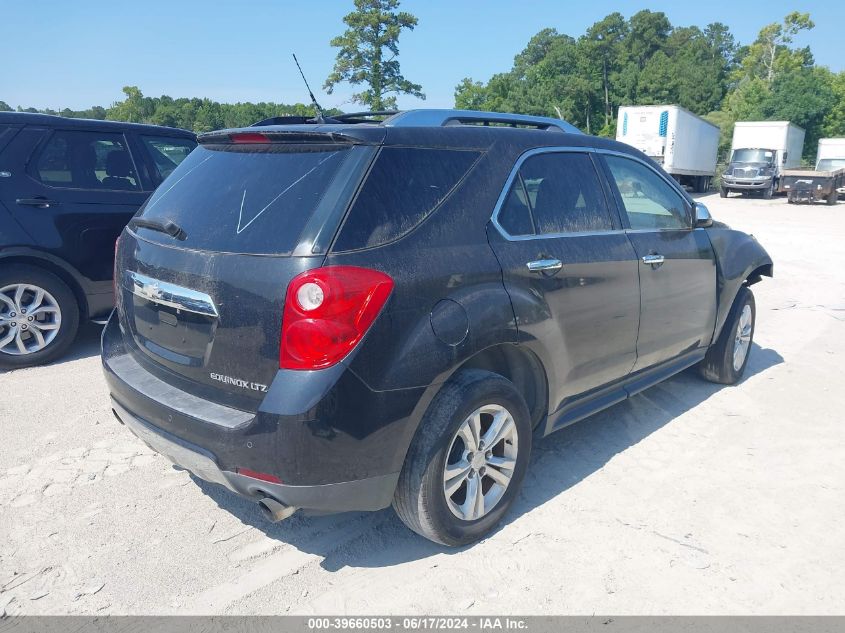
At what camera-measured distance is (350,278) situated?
7.80 feet

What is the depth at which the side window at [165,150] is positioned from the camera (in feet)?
19.6

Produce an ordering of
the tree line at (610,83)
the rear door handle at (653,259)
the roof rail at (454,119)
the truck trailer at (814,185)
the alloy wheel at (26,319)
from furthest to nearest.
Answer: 1. the tree line at (610,83)
2. the truck trailer at (814,185)
3. the alloy wheel at (26,319)
4. the rear door handle at (653,259)
5. the roof rail at (454,119)

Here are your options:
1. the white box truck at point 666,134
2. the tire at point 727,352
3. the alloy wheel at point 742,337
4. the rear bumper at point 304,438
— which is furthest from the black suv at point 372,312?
the white box truck at point 666,134

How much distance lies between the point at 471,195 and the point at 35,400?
3.49 meters

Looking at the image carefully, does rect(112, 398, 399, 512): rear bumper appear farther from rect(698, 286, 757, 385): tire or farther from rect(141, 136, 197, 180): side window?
rect(141, 136, 197, 180): side window

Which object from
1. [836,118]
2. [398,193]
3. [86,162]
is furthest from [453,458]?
[836,118]

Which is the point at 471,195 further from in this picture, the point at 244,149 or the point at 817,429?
the point at 817,429

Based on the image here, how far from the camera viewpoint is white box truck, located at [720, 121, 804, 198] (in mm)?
30312

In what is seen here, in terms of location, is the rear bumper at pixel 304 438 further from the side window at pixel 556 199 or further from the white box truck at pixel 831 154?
the white box truck at pixel 831 154

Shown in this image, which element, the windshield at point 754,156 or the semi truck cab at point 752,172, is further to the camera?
the windshield at point 754,156

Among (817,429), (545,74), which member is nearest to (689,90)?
(545,74)

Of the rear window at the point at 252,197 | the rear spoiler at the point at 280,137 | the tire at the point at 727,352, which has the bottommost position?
the tire at the point at 727,352

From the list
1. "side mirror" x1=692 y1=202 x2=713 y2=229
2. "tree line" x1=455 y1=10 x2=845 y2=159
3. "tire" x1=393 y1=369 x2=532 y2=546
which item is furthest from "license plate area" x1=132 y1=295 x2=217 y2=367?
"tree line" x1=455 y1=10 x2=845 y2=159

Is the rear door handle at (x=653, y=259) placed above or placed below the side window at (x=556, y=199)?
below
